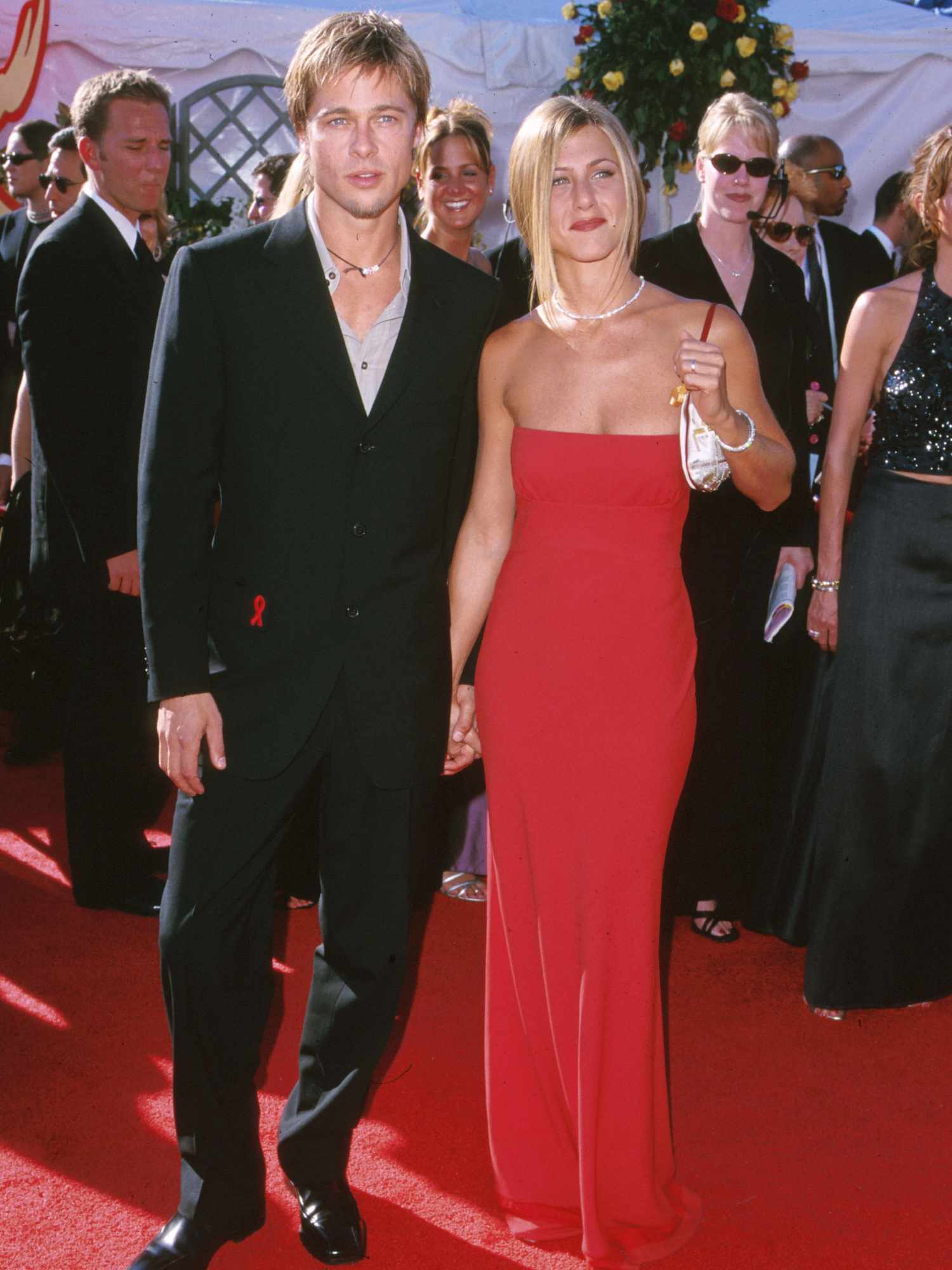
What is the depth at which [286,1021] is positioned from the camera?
3.22 m

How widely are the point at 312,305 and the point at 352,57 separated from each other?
1.32 feet

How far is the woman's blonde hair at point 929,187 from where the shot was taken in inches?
123

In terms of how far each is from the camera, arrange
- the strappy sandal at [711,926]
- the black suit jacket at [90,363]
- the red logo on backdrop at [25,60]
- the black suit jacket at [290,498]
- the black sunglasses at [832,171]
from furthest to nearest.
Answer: the red logo on backdrop at [25,60] → the black sunglasses at [832,171] → the strappy sandal at [711,926] → the black suit jacket at [90,363] → the black suit jacket at [290,498]

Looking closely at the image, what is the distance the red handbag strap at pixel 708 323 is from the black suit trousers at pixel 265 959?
877mm

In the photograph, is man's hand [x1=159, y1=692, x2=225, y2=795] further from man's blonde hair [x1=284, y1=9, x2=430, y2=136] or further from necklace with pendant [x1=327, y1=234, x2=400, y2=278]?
man's blonde hair [x1=284, y1=9, x2=430, y2=136]

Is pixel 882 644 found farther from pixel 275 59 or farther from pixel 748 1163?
pixel 275 59

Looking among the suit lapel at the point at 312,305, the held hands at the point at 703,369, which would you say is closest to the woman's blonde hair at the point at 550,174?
the held hands at the point at 703,369

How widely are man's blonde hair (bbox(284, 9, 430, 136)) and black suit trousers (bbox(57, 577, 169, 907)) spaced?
5.67 ft

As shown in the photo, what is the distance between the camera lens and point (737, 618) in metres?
3.67

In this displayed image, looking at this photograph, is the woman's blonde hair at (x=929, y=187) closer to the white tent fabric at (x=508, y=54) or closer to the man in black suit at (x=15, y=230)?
the man in black suit at (x=15, y=230)

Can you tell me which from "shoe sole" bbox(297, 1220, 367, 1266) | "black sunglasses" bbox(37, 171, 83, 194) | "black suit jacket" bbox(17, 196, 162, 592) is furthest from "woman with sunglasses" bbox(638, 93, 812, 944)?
"black sunglasses" bbox(37, 171, 83, 194)

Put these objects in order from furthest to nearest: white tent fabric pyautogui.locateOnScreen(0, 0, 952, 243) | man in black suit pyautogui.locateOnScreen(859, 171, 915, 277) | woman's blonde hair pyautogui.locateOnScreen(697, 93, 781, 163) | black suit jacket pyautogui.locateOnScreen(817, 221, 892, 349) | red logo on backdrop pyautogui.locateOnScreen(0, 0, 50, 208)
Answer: white tent fabric pyautogui.locateOnScreen(0, 0, 952, 243) → red logo on backdrop pyautogui.locateOnScreen(0, 0, 50, 208) → man in black suit pyautogui.locateOnScreen(859, 171, 915, 277) → black suit jacket pyautogui.locateOnScreen(817, 221, 892, 349) → woman's blonde hair pyautogui.locateOnScreen(697, 93, 781, 163)

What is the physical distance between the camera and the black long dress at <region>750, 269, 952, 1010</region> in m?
3.21

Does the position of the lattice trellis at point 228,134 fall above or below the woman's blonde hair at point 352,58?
above
